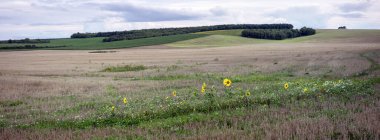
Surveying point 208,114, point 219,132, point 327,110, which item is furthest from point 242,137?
point 327,110

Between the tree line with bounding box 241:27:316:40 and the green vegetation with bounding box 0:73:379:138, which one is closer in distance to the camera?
the green vegetation with bounding box 0:73:379:138

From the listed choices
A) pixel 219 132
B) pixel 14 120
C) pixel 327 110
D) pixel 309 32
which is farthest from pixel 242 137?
pixel 309 32

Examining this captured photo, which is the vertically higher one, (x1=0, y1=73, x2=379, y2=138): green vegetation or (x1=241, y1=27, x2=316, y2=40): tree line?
(x1=241, y1=27, x2=316, y2=40): tree line

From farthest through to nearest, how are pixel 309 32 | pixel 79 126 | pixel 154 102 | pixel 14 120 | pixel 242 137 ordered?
pixel 309 32 < pixel 154 102 < pixel 14 120 < pixel 79 126 < pixel 242 137

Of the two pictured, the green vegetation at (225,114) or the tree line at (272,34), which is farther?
the tree line at (272,34)

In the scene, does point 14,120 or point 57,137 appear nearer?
point 57,137

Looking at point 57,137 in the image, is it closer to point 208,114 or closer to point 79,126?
point 79,126

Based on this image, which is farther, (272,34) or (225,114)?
(272,34)

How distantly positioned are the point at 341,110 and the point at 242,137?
3.47 meters

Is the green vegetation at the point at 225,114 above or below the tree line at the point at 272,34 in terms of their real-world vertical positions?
below

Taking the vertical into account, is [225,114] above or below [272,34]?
below

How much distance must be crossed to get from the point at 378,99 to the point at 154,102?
6.73 metres

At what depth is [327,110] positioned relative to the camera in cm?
968

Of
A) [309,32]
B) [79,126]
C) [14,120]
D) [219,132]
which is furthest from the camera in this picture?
[309,32]
